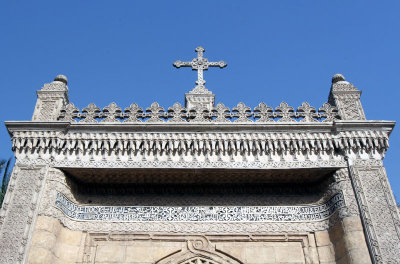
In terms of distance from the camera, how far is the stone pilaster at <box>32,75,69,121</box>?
7.04 metres

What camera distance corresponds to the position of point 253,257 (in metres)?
6.28

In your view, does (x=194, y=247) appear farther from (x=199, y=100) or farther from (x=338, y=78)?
(x=338, y=78)

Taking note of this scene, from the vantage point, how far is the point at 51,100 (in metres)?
7.26

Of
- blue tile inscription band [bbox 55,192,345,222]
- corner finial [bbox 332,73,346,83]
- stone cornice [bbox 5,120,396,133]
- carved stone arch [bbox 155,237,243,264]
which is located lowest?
carved stone arch [bbox 155,237,243,264]

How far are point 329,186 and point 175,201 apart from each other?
2.26m

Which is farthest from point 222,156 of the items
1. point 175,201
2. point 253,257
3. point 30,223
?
point 30,223

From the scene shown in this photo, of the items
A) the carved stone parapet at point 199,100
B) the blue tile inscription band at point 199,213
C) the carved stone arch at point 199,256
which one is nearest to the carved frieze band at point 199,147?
the blue tile inscription band at point 199,213

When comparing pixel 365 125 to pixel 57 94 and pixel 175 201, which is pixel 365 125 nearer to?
pixel 175 201

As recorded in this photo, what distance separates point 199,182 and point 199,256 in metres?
1.14

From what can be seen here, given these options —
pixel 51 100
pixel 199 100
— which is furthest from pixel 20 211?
pixel 199 100

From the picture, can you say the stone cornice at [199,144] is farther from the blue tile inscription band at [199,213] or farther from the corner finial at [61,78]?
the corner finial at [61,78]

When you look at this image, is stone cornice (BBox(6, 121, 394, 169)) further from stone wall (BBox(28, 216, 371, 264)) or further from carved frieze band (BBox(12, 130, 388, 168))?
stone wall (BBox(28, 216, 371, 264))

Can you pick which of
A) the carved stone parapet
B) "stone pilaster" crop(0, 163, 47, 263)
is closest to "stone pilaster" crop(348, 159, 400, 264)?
the carved stone parapet

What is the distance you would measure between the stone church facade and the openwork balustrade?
0.02 metres
